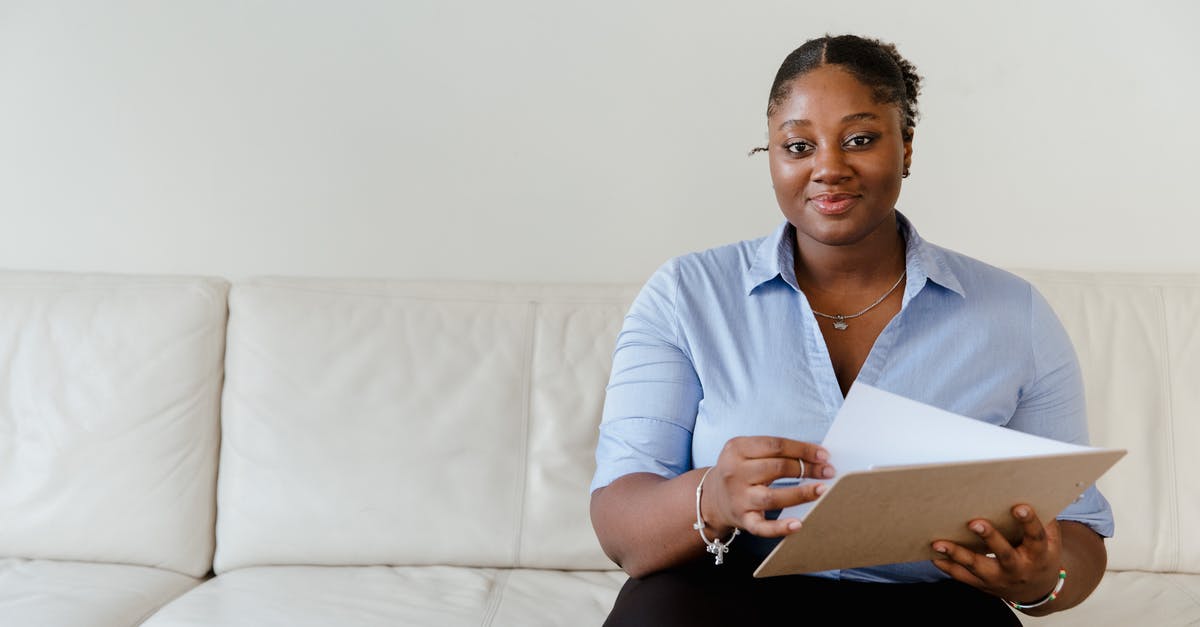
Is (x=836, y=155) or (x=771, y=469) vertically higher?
(x=836, y=155)

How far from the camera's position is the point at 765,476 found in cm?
99

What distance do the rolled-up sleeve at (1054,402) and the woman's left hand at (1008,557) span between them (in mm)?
255

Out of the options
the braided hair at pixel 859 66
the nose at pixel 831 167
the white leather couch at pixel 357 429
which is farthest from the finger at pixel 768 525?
the white leather couch at pixel 357 429

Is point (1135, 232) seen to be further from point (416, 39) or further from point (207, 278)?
point (207, 278)

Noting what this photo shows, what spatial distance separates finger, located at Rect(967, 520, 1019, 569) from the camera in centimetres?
100

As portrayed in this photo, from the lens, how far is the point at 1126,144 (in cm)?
204

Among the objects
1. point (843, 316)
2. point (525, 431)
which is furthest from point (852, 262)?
point (525, 431)

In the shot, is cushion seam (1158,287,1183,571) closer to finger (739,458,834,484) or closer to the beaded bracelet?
the beaded bracelet

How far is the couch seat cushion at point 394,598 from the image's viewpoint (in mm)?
1486

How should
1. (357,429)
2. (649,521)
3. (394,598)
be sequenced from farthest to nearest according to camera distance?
(357,429) → (394,598) → (649,521)

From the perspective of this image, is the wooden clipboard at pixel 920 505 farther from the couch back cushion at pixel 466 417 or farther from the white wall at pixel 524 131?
the white wall at pixel 524 131

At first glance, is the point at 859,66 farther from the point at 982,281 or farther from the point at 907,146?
the point at 982,281

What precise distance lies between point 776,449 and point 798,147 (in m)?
0.45

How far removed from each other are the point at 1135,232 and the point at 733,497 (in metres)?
1.40
